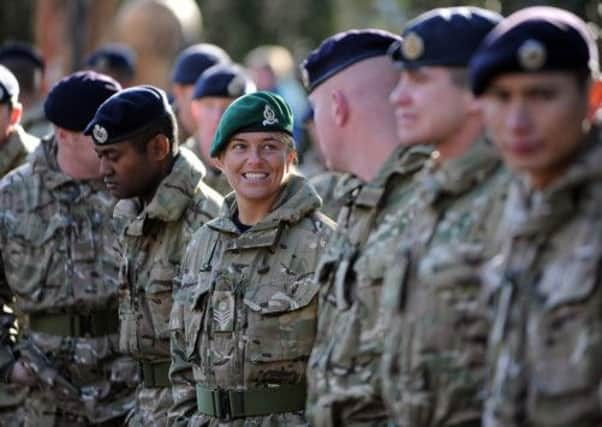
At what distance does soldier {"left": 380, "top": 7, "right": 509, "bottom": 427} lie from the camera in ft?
16.5

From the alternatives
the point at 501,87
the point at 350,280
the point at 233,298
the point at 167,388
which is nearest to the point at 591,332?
the point at 501,87

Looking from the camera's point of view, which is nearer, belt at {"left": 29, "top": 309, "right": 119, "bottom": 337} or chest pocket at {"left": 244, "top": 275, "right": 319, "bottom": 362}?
chest pocket at {"left": 244, "top": 275, "right": 319, "bottom": 362}

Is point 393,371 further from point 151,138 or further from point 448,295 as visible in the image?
point 151,138

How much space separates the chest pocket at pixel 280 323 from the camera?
6934 millimetres

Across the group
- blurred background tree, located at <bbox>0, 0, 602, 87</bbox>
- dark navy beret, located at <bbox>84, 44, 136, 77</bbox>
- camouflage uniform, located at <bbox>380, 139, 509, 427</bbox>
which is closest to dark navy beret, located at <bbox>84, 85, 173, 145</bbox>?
camouflage uniform, located at <bbox>380, 139, 509, 427</bbox>

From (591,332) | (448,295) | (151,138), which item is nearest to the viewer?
(591,332)

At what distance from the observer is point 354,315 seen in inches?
228

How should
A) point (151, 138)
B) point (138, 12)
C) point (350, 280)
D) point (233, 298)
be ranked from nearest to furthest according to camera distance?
point (350, 280), point (233, 298), point (151, 138), point (138, 12)

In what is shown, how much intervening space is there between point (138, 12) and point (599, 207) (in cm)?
1547

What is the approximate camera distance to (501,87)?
15.6ft

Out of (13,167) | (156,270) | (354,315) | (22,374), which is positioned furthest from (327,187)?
(354,315)

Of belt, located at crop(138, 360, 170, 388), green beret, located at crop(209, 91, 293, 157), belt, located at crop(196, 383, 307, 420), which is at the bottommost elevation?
belt, located at crop(138, 360, 170, 388)

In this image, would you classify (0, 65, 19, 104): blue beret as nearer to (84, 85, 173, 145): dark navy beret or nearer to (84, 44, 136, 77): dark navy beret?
(84, 85, 173, 145): dark navy beret

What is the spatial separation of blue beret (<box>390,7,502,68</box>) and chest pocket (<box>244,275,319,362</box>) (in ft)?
5.95
